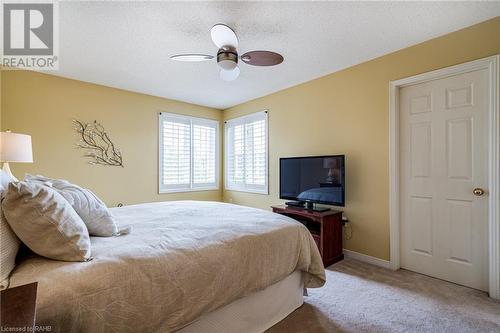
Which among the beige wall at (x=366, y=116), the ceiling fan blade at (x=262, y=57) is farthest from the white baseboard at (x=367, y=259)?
the ceiling fan blade at (x=262, y=57)

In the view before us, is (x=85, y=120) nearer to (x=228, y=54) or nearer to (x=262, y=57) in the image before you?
(x=228, y=54)

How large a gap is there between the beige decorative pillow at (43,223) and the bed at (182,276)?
2.3 inches

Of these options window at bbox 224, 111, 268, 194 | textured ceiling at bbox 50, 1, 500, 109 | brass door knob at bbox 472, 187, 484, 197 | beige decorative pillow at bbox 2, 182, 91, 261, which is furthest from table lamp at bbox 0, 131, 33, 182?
brass door knob at bbox 472, 187, 484, 197

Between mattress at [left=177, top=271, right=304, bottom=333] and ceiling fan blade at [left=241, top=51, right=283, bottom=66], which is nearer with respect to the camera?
mattress at [left=177, top=271, right=304, bottom=333]

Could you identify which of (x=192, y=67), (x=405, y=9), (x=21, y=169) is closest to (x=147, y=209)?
(x=192, y=67)

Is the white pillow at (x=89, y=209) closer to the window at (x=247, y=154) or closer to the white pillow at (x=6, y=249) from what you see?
the white pillow at (x=6, y=249)

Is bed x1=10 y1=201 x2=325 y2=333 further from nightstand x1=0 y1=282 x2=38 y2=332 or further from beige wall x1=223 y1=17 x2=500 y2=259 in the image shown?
beige wall x1=223 y1=17 x2=500 y2=259

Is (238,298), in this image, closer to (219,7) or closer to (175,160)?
(219,7)

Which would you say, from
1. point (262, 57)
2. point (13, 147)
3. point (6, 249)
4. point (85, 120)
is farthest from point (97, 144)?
point (6, 249)

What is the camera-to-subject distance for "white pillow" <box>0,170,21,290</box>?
97 cm

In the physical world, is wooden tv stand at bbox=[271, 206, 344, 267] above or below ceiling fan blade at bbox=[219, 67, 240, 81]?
below

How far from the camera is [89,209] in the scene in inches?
59.4

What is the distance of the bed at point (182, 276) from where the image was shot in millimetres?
997

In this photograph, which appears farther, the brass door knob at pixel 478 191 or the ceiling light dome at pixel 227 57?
the brass door knob at pixel 478 191
